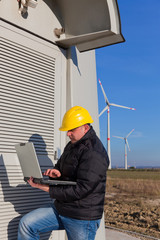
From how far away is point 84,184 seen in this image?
7.96ft

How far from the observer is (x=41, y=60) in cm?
402

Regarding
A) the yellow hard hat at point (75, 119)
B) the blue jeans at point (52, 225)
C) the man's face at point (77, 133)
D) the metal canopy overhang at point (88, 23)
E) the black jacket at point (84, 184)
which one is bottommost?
the blue jeans at point (52, 225)

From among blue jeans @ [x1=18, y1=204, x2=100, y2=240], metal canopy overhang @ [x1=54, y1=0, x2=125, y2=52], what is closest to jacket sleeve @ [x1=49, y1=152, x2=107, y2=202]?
blue jeans @ [x1=18, y1=204, x2=100, y2=240]

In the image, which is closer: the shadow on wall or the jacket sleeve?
the jacket sleeve

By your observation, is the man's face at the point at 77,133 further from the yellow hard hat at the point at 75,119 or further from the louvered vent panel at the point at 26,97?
the louvered vent panel at the point at 26,97

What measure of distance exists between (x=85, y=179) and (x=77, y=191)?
0.42 feet

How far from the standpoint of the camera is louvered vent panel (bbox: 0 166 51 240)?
328 centimetres

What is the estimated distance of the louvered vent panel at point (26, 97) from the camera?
3465 millimetres

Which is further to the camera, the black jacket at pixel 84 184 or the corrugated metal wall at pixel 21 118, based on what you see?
the corrugated metal wall at pixel 21 118

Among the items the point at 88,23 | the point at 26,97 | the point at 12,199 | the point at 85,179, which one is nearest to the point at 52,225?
the point at 85,179

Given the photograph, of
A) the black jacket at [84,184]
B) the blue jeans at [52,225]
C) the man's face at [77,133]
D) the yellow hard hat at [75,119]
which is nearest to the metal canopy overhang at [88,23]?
the yellow hard hat at [75,119]

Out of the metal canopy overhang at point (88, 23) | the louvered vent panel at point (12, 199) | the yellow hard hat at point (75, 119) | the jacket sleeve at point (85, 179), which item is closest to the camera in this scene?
the jacket sleeve at point (85, 179)

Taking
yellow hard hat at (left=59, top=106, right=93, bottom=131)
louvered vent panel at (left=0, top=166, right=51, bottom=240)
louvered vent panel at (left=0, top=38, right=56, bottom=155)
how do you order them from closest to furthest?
yellow hard hat at (left=59, top=106, right=93, bottom=131) < louvered vent panel at (left=0, top=166, right=51, bottom=240) < louvered vent panel at (left=0, top=38, right=56, bottom=155)

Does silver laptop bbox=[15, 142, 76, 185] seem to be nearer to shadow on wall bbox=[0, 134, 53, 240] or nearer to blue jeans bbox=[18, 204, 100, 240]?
blue jeans bbox=[18, 204, 100, 240]
